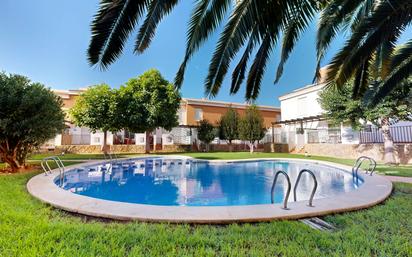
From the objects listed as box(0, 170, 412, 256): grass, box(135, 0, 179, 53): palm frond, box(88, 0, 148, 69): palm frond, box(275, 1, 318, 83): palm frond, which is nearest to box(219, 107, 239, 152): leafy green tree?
box(275, 1, 318, 83): palm frond

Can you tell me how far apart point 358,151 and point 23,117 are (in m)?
20.5

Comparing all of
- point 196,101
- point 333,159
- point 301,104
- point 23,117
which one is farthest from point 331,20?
point 196,101

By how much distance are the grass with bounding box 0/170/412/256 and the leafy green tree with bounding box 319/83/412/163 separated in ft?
31.4

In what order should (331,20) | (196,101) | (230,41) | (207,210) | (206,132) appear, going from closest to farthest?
Result: (230,41) < (207,210) < (331,20) < (206,132) < (196,101)

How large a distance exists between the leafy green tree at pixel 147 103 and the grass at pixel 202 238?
678 inches

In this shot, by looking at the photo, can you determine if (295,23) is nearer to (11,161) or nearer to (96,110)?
(11,161)

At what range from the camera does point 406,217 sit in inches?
148

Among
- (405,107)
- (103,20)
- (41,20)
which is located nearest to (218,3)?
(103,20)

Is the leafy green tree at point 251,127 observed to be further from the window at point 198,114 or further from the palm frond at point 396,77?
the palm frond at point 396,77

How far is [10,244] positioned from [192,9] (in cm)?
387

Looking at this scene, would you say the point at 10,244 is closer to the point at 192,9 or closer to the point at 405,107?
the point at 192,9

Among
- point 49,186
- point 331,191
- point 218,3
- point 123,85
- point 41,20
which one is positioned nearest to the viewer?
point 218,3

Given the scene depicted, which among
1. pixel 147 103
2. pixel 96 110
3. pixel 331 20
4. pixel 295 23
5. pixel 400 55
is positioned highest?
pixel 147 103

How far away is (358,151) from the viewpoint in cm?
1775
